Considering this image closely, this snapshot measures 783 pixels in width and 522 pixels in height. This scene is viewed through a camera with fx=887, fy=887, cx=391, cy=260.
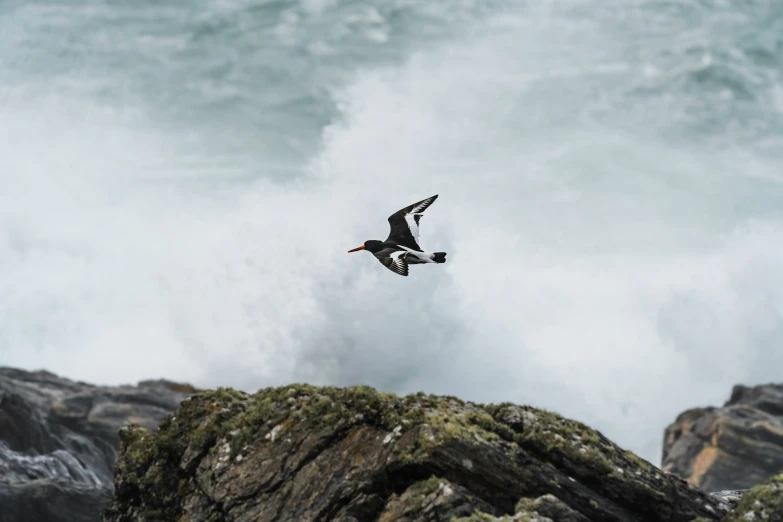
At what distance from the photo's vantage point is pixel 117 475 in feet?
77.8

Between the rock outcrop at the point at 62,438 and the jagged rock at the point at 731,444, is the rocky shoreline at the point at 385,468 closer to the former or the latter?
the rock outcrop at the point at 62,438

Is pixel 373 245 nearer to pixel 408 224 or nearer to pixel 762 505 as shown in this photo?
pixel 408 224

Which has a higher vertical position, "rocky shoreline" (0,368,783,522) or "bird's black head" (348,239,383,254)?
"bird's black head" (348,239,383,254)

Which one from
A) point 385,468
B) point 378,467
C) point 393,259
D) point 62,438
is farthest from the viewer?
point 62,438

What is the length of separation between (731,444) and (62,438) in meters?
64.7

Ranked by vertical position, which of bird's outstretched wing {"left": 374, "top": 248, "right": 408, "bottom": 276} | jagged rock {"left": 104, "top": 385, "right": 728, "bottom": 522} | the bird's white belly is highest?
the bird's white belly

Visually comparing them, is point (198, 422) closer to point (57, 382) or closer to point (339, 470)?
A: point (339, 470)

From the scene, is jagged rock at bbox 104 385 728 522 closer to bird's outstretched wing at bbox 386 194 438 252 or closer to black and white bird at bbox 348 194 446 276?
black and white bird at bbox 348 194 446 276

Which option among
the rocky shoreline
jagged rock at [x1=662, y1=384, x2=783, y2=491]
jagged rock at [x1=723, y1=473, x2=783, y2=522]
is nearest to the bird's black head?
the rocky shoreline

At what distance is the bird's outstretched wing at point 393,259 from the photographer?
29003mm

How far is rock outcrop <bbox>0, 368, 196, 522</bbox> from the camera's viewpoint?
47.4 m

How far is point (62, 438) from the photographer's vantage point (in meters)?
75.1

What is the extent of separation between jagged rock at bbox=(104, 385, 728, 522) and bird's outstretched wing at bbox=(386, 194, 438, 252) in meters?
9.10

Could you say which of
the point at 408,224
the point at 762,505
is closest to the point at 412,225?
the point at 408,224
